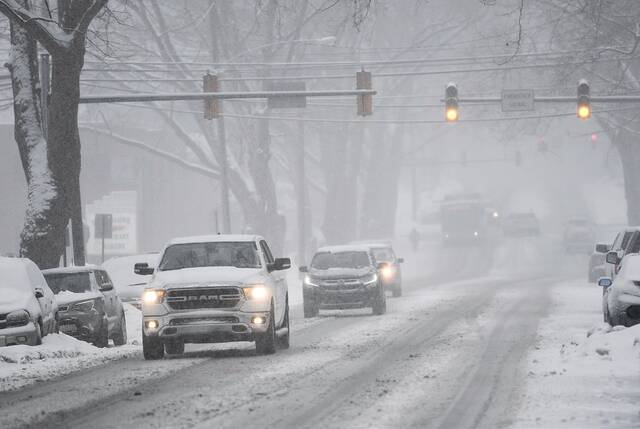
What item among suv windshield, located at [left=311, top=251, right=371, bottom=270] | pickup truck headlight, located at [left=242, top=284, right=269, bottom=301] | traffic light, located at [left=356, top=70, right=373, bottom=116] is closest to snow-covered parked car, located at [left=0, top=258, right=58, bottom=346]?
pickup truck headlight, located at [left=242, top=284, right=269, bottom=301]

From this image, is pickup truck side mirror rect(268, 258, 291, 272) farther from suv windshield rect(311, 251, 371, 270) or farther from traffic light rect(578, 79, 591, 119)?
traffic light rect(578, 79, 591, 119)

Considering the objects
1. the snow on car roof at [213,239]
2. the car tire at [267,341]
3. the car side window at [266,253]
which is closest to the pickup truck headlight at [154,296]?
the car tire at [267,341]

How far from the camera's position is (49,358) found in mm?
20391

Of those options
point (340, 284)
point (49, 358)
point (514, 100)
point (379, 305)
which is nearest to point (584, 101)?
point (514, 100)

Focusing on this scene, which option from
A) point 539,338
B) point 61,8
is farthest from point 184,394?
point 61,8

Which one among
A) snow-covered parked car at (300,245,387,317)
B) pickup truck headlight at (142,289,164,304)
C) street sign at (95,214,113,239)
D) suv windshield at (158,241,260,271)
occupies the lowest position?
snow-covered parked car at (300,245,387,317)

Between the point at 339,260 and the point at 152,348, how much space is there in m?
14.4

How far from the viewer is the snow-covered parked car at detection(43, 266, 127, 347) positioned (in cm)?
2455

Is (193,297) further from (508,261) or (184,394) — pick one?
(508,261)

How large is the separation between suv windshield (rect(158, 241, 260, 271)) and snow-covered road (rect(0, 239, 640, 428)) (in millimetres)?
1308

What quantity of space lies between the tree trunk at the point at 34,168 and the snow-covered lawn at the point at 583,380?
10.1 meters

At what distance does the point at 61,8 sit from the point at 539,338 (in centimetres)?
1207

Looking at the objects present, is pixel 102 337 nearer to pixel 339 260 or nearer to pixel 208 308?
pixel 208 308

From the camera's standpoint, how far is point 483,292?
44.4 m
